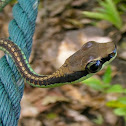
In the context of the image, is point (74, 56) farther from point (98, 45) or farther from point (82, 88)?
point (82, 88)

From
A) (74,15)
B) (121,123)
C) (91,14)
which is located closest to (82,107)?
(121,123)

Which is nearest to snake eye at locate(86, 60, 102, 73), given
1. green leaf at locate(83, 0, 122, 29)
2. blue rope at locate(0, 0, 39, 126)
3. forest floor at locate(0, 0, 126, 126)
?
blue rope at locate(0, 0, 39, 126)

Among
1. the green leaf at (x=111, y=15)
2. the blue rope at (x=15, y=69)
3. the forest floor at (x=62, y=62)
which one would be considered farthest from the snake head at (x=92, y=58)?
the green leaf at (x=111, y=15)

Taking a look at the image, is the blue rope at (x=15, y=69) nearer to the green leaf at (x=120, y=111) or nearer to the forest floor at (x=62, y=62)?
the forest floor at (x=62, y=62)

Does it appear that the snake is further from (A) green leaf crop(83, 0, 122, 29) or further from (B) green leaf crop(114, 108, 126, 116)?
(A) green leaf crop(83, 0, 122, 29)

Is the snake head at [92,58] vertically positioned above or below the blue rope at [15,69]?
below

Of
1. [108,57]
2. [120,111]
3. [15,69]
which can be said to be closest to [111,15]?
[120,111]
